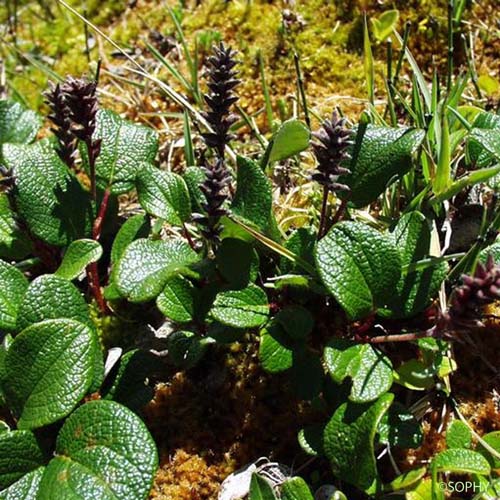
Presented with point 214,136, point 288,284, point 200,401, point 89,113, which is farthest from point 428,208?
point 89,113

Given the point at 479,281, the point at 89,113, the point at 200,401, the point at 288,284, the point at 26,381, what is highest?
the point at 89,113

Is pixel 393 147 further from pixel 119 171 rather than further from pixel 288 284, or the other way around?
pixel 119 171

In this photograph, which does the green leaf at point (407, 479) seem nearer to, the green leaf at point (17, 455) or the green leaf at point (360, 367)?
the green leaf at point (360, 367)

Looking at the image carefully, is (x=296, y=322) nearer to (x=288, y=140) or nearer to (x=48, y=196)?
(x=288, y=140)

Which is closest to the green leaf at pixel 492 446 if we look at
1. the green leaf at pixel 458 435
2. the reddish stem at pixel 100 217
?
the green leaf at pixel 458 435

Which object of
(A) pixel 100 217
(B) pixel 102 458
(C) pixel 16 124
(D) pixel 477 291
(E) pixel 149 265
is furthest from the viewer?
(C) pixel 16 124

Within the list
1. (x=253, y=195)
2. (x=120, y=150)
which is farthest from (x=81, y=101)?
(x=253, y=195)

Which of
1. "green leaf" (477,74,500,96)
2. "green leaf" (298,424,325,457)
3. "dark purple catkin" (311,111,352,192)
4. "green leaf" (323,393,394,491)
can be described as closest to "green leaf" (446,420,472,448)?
"green leaf" (323,393,394,491)

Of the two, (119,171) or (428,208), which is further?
(119,171)
